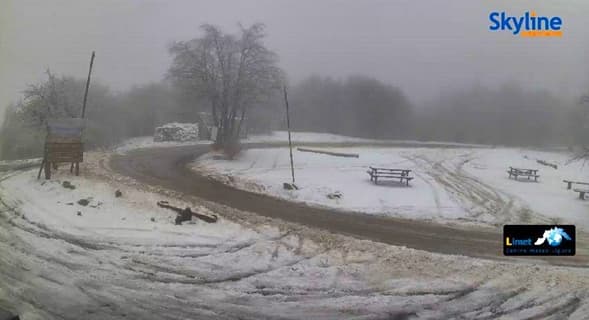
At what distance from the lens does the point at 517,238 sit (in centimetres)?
261

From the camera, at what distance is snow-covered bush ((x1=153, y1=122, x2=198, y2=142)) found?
3.37 metres

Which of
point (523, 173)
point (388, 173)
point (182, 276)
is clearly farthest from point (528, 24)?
point (182, 276)

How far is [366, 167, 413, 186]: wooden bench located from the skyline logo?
4.93 ft

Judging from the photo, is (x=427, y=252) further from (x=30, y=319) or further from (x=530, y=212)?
(x=30, y=319)

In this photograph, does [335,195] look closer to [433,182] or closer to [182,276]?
[433,182]

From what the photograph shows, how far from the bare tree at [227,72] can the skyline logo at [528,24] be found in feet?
5.29

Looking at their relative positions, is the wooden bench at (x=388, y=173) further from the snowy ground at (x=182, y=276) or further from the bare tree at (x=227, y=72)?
the bare tree at (x=227, y=72)

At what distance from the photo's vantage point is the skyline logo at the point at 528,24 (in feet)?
8.43

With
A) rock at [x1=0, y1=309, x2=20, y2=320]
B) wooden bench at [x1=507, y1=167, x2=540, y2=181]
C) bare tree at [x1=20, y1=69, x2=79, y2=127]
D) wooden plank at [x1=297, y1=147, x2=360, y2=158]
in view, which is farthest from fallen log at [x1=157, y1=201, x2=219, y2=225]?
wooden bench at [x1=507, y1=167, x2=540, y2=181]

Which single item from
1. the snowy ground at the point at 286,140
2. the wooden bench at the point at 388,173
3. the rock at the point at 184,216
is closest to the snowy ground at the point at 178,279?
the rock at the point at 184,216

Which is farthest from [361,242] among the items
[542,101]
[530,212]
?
[542,101]

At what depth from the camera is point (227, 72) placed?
3570 mm

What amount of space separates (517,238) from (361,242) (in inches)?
89.8

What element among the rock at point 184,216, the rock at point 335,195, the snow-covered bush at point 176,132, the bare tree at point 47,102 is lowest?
the rock at point 184,216
